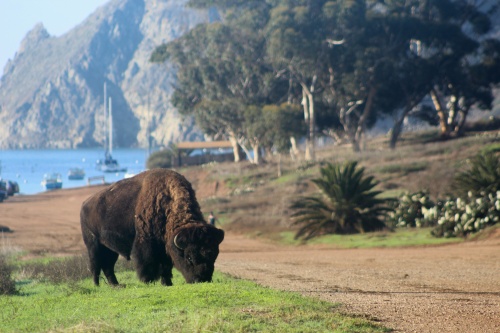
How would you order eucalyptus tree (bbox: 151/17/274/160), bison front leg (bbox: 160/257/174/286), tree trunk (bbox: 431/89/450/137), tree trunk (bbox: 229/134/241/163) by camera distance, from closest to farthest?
1. bison front leg (bbox: 160/257/174/286)
2. tree trunk (bbox: 431/89/450/137)
3. eucalyptus tree (bbox: 151/17/274/160)
4. tree trunk (bbox: 229/134/241/163)

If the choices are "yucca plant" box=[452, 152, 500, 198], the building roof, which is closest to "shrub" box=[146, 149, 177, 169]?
the building roof

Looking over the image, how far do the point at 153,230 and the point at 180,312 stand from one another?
3164mm

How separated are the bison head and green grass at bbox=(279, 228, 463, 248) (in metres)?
12.9

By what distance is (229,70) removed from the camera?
7112cm

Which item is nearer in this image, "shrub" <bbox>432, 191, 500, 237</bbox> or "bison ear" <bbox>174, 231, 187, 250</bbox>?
"bison ear" <bbox>174, 231, 187, 250</bbox>

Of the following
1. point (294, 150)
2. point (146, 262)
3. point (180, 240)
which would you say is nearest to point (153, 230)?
point (146, 262)

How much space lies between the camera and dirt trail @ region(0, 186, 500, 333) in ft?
33.0

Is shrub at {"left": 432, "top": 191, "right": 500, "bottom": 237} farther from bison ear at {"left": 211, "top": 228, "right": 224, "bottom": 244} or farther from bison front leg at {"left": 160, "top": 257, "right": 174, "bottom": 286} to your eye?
bison ear at {"left": 211, "top": 228, "right": 224, "bottom": 244}

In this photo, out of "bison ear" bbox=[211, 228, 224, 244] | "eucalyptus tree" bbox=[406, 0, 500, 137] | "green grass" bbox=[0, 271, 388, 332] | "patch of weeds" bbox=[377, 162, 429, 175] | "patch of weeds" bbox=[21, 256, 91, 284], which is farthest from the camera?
"eucalyptus tree" bbox=[406, 0, 500, 137]

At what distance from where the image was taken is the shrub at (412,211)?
28375 mm

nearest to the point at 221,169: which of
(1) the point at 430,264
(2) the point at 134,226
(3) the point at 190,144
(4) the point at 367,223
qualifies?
(3) the point at 190,144

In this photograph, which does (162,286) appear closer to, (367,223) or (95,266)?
(95,266)

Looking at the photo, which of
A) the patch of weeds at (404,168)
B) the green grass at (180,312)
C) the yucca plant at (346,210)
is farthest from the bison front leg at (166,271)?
the patch of weeds at (404,168)

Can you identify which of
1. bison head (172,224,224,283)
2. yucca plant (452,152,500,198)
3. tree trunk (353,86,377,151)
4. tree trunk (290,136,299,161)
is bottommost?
bison head (172,224,224,283)
